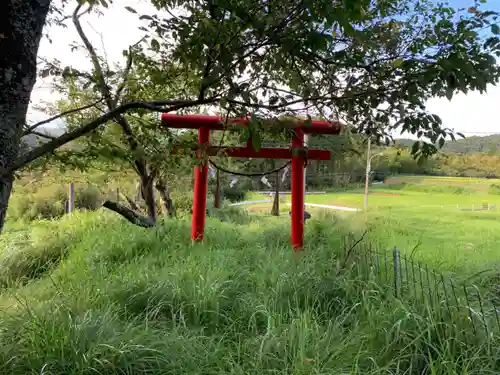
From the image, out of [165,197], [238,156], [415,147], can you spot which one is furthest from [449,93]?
[165,197]

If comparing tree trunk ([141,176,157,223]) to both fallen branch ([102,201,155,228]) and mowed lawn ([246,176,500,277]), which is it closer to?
fallen branch ([102,201,155,228])

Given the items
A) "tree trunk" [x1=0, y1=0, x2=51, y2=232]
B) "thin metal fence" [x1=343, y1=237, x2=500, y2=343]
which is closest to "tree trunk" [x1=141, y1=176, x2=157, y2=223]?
"thin metal fence" [x1=343, y1=237, x2=500, y2=343]

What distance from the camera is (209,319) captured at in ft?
8.07

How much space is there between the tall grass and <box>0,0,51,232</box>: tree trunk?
100cm

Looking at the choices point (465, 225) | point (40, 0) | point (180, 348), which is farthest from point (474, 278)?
point (465, 225)

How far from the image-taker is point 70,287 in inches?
108

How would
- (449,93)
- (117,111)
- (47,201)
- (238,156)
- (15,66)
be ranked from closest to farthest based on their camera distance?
1. (449,93)
2. (15,66)
3. (117,111)
4. (238,156)
5. (47,201)

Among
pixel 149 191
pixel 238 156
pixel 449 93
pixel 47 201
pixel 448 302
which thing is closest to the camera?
pixel 449 93

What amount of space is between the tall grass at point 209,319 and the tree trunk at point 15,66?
39.3 inches

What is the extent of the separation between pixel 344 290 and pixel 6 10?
2533mm

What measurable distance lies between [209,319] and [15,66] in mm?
1860

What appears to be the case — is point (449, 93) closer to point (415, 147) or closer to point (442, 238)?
point (415, 147)

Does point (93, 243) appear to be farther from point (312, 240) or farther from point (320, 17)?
point (320, 17)

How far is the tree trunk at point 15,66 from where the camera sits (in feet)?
3.53
